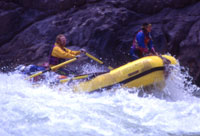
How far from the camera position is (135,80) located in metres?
5.34

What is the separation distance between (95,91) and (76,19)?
4852 millimetres

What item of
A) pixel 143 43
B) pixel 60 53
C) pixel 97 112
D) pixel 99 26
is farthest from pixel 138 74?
pixel 99 26

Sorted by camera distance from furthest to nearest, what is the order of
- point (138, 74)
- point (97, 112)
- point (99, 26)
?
point (99, 26), point (138, 74), point (97, 112)

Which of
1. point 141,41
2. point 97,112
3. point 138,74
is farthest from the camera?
point 141,41

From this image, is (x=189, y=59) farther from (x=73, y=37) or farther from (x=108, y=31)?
(x=73, y=37)

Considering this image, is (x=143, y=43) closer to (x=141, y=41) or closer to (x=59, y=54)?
(x=141, y=41)

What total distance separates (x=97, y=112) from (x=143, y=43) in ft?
7.69

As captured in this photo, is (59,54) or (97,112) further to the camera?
(59,54)

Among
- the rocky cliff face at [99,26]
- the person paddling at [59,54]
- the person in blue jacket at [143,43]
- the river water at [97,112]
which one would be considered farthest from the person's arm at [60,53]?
the rocky cliff face at [99,26]

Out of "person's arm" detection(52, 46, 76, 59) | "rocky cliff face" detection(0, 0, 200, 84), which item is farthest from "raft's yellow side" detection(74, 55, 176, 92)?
"rocky cliff face" detection(0, 0, 200, 84)

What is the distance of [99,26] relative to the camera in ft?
30.0

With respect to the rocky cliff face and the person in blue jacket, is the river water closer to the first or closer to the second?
the person in blue jacket

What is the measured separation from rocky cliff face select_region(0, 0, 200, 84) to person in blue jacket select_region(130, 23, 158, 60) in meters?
2.12

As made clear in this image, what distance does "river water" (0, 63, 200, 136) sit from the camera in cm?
353
